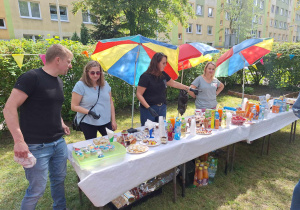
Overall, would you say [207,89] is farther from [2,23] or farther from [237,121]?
[2,23]

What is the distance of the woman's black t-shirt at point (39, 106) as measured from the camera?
149cm

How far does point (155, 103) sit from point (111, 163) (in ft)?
4.13

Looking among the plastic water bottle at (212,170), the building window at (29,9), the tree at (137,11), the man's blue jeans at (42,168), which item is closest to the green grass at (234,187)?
the plastic water bottle at (212,170)

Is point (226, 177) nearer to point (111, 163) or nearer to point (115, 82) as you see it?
point (111, 163)

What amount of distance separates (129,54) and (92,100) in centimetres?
116

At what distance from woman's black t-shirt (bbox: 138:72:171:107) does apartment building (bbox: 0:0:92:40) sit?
14.1 metres

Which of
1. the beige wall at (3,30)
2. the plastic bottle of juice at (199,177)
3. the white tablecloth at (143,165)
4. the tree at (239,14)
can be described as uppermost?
the tree at (239,14)

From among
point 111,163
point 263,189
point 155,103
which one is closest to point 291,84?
point 263,189

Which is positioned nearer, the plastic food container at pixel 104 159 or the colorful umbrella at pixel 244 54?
the plastic food container at pixel 104 159

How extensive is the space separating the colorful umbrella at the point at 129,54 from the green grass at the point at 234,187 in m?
1.08

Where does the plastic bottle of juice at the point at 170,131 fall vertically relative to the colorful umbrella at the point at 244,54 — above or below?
below

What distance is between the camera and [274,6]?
3359cm

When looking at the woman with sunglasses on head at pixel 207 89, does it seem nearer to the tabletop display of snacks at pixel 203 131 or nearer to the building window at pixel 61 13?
the tabletop display of snacks at pixel 203 131

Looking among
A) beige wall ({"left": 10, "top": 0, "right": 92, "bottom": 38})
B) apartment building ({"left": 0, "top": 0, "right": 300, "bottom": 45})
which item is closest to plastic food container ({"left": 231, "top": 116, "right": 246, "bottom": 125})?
apartment building ({"left": 0, "top": 0, "right": 300, "bottom": 45})
